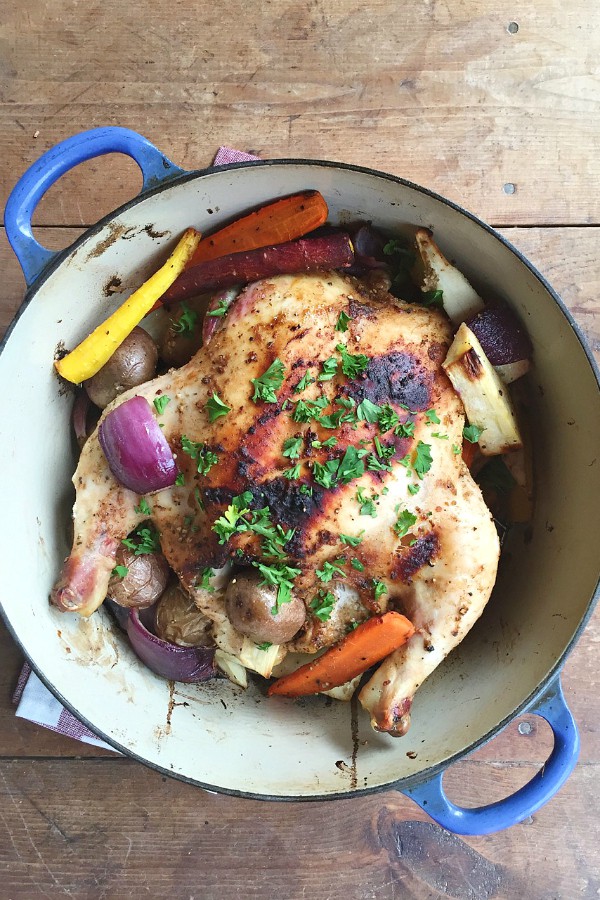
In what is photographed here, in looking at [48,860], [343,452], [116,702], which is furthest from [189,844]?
[343,452]

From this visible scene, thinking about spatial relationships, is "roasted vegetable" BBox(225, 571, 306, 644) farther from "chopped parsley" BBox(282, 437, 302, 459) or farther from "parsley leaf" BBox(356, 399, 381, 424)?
"parsley leaf" BBox(356, 399, 381, 424)

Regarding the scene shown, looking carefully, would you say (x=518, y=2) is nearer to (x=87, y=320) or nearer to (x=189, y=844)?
(x=87, y=320)

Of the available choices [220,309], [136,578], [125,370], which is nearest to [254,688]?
[136,578]

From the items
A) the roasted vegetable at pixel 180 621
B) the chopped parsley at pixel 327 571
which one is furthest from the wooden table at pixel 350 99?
the chopped parsley at pixel 327 571

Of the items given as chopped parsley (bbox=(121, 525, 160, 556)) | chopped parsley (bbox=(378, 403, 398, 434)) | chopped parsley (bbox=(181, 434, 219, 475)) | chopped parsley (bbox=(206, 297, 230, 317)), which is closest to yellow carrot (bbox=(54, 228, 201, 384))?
chopped parsley (bbox=(206, 297, 230, 317))

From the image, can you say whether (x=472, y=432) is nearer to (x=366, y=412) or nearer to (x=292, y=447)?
(x=366, y=412)

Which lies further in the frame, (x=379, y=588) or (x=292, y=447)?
(x=379, y=588)
